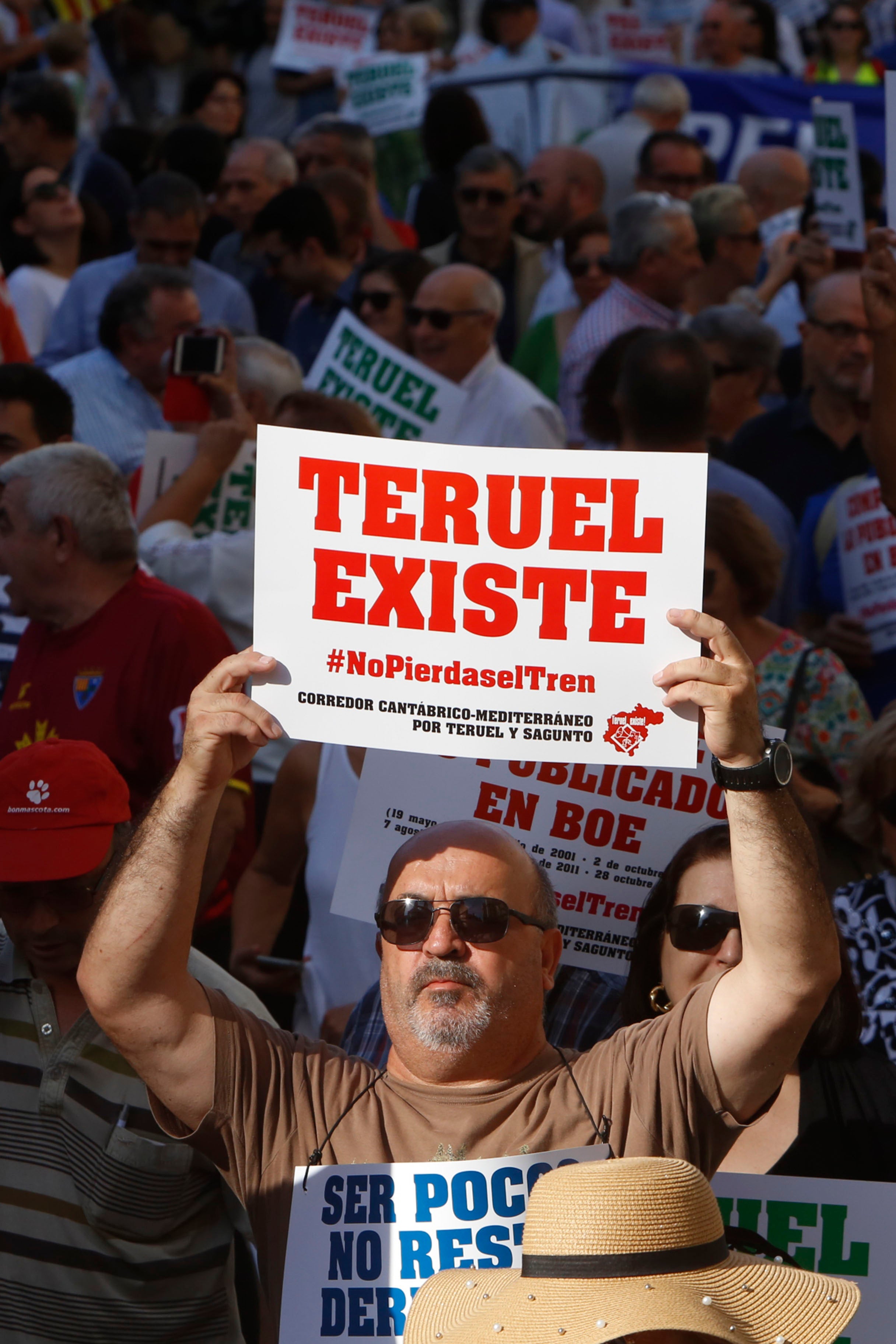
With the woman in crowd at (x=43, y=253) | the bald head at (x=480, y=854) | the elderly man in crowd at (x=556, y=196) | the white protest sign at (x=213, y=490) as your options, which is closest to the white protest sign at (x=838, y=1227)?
the bald head at (x=480, y=854)

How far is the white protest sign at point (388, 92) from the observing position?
1030 centimetres

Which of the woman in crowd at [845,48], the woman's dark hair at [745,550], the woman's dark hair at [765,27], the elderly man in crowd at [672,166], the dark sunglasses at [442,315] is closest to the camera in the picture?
the woman's dark hair at [745,550]

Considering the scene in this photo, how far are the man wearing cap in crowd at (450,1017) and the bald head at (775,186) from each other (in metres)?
7.57

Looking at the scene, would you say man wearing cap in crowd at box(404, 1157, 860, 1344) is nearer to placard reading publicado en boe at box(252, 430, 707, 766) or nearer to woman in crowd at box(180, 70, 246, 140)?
placard reading publicado en boe at box(252, 430, 707, 766)

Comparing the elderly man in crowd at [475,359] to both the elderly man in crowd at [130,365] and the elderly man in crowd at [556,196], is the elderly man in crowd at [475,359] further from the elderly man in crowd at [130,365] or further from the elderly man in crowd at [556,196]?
the elderly man in crowd at [556,196]

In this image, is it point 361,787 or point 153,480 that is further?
point 153,480

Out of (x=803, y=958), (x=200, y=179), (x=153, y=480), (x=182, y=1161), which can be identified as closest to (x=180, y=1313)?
(x=182, y=1161)

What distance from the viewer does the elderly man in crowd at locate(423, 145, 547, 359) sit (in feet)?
26.7

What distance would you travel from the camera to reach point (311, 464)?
8.84 feet

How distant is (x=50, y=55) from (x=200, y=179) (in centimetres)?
207

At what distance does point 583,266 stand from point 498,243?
2.28 ft

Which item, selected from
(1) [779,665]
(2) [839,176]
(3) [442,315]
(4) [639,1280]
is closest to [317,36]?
(2) [839,176]

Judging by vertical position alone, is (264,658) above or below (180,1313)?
above

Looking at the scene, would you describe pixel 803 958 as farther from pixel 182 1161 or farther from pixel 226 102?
pixel 226 102
